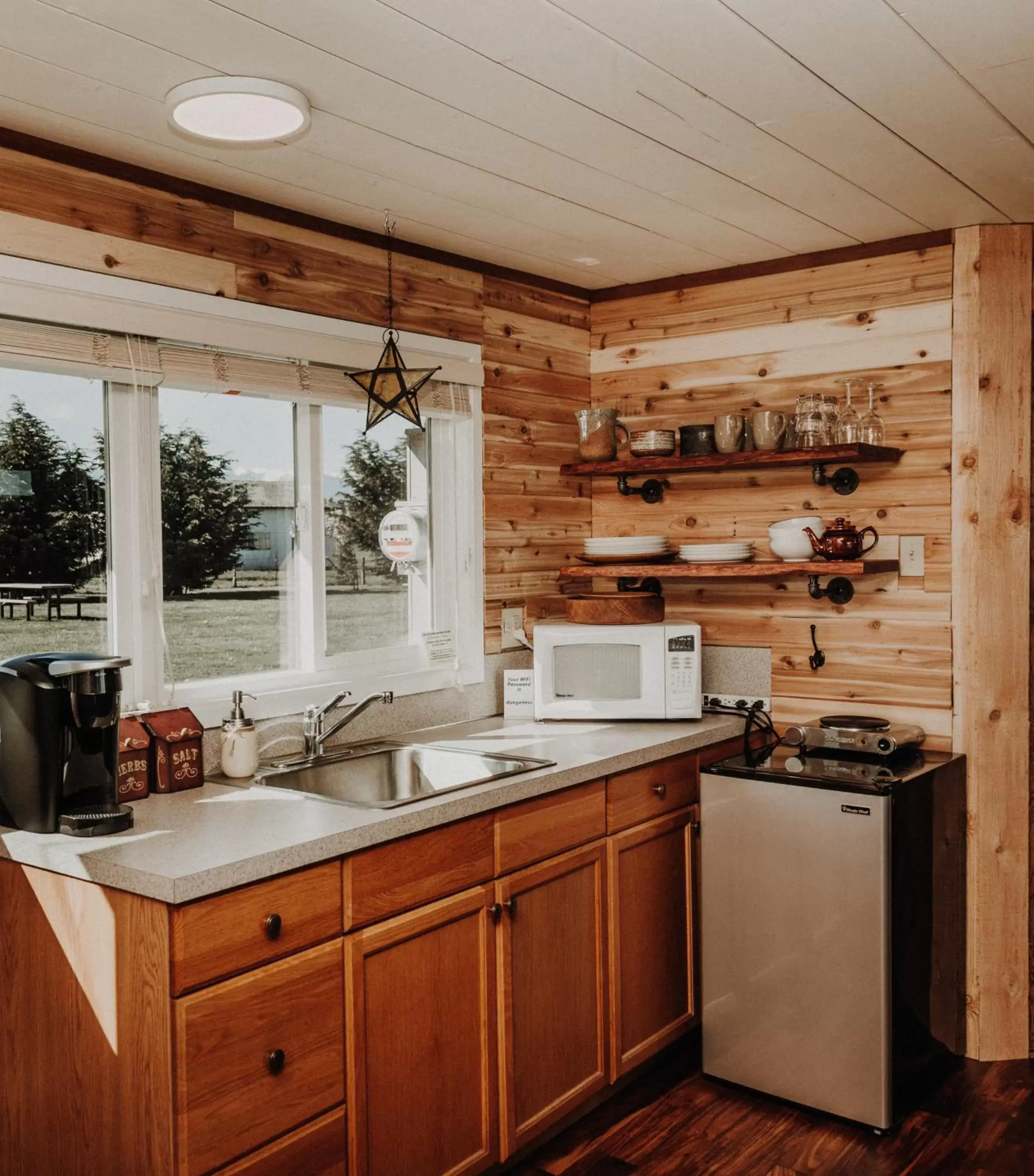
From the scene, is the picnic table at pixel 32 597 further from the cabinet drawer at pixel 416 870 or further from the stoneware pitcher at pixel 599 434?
the stoneware pitcher at pixel 599 434

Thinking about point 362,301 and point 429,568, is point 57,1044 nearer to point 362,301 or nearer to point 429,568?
point 429,568

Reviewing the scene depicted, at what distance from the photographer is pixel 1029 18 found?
6.04 ft

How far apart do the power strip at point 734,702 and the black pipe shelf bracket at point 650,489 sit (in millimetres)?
658

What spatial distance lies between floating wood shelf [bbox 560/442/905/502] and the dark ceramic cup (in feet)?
0.06

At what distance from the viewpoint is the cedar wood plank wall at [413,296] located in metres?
2.36

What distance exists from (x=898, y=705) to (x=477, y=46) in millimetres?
2154

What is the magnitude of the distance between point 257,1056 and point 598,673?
5.26 ft

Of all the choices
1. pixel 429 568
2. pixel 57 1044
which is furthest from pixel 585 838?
pixel 57 1044

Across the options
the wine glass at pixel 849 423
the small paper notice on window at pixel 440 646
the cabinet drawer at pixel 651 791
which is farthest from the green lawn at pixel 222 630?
the wine glass at pixel 849 423

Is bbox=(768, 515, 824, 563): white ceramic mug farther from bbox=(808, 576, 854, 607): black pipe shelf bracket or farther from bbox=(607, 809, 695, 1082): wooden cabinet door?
bbox=(607, 809, 695, 1082): wooden cabinet door

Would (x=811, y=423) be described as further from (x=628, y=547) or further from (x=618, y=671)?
(x=618, y=671)

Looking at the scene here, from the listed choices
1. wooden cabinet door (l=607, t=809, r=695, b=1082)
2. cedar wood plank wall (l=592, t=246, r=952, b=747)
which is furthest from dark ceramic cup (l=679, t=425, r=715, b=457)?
wooden cabinet door (l=607, t=809, r=695, b=1082)

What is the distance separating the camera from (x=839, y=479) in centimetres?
329

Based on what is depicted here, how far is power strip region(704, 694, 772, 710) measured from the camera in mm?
3459
